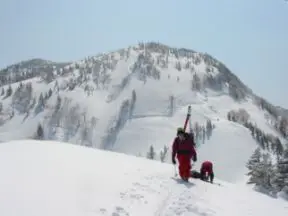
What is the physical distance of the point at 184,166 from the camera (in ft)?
47.2

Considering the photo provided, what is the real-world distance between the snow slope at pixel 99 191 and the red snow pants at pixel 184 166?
42 centimetres

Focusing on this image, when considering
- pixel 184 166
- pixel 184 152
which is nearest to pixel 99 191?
pixel 184 166

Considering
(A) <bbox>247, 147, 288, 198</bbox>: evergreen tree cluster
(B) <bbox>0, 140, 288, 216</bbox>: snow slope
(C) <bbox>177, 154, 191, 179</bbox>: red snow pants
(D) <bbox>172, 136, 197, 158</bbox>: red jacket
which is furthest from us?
(A) <bbox>247, 147, 288, 198</bbox>: evergreen tree cluster

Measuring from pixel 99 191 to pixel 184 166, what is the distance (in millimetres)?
4641

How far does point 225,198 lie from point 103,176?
Result: 3921 millimetres

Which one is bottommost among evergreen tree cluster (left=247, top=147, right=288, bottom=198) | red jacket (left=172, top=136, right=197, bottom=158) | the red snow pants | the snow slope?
evergreen tree cluster (left=247, top=147, right=288, bottom=198)

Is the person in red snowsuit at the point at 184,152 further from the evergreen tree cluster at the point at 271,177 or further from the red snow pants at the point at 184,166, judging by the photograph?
the evergreen tree cluster at the point at 271,177

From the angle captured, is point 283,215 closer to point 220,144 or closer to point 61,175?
point 61,175

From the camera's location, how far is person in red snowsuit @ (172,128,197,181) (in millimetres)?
14328

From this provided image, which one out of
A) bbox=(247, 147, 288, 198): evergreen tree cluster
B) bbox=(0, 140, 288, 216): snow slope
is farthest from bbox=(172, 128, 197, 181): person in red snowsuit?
bbox=(247, 147, 288, 198): evergreen tree cluster

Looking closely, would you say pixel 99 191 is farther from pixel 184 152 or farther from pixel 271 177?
pixel 271 177

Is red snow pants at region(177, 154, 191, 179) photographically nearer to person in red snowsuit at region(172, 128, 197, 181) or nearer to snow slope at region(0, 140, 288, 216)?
person in red snowsuit at region(172, 128, 197, 181)

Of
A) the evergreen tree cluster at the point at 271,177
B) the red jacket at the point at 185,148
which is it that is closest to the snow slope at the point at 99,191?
the red jacket at the point at 185,148

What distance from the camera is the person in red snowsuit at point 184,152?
14328 millimetres
